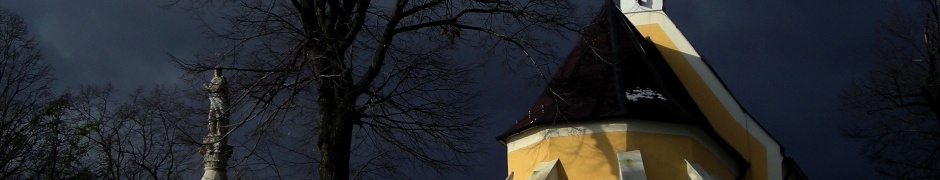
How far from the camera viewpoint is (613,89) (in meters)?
18.4

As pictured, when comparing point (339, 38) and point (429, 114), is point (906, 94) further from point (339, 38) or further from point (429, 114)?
point (339, 38)

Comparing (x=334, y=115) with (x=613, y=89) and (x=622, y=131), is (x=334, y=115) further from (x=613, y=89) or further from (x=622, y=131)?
(x=613, y=89)

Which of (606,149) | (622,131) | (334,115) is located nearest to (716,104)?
(622,131)

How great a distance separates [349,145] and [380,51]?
1.10m

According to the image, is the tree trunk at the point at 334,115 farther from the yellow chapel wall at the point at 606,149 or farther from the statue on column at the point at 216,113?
the yellow chapel wall at the point at 606,149

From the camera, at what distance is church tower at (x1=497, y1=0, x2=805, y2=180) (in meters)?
17.5

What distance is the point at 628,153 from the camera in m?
17.3

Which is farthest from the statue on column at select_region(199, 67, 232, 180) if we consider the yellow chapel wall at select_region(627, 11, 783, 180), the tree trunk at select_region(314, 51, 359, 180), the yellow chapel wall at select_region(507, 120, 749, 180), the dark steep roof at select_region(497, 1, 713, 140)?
the yellow chapel wall at select_region(627, 11, 783, 180)

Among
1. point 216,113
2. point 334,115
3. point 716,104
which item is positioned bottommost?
point 334,115

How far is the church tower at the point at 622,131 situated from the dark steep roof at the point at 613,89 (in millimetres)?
17

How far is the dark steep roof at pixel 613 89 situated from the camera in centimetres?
1777

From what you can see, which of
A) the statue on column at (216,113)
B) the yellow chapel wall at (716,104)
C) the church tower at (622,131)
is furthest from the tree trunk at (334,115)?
the yellow chapel wall at (716,104)

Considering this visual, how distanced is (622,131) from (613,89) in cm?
110

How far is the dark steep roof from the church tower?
0.02 metres
